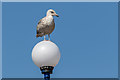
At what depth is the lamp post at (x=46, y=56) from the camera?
11.1m

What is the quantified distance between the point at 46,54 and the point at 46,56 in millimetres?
60

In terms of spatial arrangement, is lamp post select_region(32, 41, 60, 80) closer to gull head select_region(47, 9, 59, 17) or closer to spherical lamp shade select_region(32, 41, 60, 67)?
spherical lamp shade select_region(32, 41, 60, 67)

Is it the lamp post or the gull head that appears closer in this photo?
the lamp post

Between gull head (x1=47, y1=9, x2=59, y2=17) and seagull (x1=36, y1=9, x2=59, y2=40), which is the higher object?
gull head (x1=47, y1=9, x2=59, y2=17)

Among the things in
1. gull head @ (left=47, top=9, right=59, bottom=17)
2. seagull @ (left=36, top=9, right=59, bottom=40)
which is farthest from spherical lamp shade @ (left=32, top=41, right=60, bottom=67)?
gull head @ (left=47, top=9, right=59, bottom=17)

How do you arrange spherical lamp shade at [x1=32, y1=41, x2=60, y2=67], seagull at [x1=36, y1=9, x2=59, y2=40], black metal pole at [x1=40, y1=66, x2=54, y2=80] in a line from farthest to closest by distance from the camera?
1. seagull at [x1=36, y1=9, x2=59, y2=40]
2. black metal pole at [x1=40, y1=66, x2=54, y2=80]
3. spherical lamp shade at [x1=32, y1=41, x2=60, y2=67]

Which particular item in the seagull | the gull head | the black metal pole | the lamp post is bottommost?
the black metal pole

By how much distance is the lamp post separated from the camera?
1106 centimetres

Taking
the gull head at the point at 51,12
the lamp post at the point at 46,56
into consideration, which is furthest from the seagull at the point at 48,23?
the lamp post at the point at 46,56

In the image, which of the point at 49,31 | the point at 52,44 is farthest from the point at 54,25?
the point at 52,44

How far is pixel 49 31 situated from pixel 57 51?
1180 millimetres

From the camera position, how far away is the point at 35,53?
11.2 metres

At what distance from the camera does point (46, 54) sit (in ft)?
36.3

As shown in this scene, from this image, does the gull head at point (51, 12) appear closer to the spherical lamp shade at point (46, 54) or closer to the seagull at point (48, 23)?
the seagull at point (48, 23)
